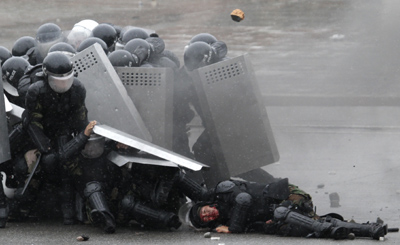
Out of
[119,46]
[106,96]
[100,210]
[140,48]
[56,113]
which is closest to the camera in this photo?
[100,210]

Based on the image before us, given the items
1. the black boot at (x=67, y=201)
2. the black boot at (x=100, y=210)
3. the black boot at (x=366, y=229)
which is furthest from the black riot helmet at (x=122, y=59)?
the black boot at (x=366, y=229)

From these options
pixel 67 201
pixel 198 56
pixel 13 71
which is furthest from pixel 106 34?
pixel 67 201

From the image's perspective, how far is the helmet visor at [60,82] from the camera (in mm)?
7191

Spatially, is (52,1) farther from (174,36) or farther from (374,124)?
(374,124)

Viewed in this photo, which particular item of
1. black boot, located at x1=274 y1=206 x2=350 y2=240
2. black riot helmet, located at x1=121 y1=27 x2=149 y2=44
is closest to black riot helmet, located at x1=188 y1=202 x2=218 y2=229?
black boot, located at x1=274 y1=206 x2=350 y2=240

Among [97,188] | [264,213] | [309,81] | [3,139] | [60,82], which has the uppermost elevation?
[60,82]

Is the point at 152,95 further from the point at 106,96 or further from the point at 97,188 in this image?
the point at 97,188

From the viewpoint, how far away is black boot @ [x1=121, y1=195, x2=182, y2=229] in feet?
23.3

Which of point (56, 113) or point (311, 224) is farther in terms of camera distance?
point (56, 113)

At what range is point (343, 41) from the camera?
17.9m

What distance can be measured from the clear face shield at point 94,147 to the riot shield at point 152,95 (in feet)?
2.82

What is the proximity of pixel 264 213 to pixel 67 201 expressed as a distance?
1865mm

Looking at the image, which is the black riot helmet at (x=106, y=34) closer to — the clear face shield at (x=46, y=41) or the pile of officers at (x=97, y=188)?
the clear face shield at (x=46, y=41)

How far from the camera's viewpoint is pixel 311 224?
22.0 feet
